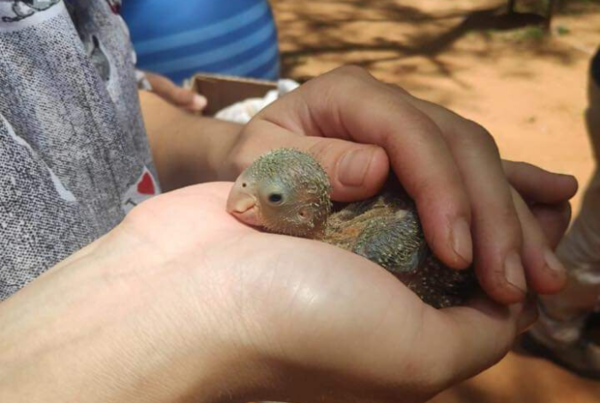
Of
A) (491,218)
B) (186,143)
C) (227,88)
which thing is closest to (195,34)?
(227,88)

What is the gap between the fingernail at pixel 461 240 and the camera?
973 mm

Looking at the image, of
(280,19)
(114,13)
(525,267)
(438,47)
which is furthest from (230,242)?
(280,19)

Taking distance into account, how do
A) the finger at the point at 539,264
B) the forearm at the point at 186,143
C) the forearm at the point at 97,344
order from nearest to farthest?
the forearm at the point at 97,344, the finger at the point at 539,264, the forearm at the point at 186,143

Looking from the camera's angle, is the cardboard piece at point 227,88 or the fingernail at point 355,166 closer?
the fingernail at point 355,166

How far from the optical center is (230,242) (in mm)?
852

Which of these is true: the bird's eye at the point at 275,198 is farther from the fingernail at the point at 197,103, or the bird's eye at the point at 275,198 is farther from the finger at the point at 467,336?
the fingernail at the point at 197,103

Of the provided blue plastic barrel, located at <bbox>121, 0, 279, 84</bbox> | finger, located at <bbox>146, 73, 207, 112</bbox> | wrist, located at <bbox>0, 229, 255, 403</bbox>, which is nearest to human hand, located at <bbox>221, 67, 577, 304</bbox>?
wrist, located at <bbox>0, 229, 255, 403</bbox>

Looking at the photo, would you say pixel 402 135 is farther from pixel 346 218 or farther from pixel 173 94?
pixel 173 94

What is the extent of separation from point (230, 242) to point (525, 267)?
2.04ft

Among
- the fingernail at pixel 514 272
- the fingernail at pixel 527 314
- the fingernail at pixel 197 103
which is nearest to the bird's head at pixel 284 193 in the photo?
the fingernail at pixel 514 272

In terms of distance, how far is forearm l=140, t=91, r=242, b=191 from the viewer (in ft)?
4.70

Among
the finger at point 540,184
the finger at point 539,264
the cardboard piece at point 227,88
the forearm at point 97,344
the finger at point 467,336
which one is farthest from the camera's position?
the cardboard piece at point 227,88

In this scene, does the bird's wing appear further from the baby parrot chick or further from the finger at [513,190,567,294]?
the finger at [513,190,567,294]

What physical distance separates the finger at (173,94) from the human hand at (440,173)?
38.8 inches
